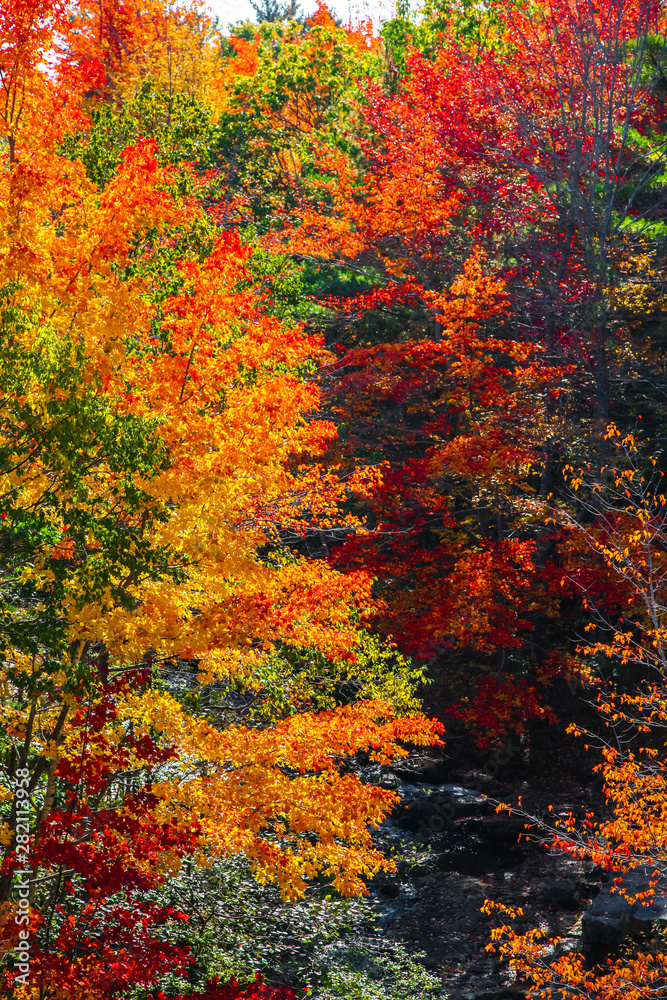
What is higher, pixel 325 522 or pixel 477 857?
pixel 325 522

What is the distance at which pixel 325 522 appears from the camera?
14.0m

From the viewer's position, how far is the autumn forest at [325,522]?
707 centimetres

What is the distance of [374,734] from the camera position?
960 cm

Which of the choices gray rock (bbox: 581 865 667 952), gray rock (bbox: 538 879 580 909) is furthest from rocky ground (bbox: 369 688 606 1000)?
gray rock (bbox: 581 865 667 952)

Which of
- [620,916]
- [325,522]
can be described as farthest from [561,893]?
[325,522]

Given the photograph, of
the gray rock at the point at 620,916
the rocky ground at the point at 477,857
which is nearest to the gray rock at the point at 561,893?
the rocky ground at the point at 477,857

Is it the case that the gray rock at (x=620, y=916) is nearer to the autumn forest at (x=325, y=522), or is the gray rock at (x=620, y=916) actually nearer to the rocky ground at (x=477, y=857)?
the autumn forest at (x=325, y=522)

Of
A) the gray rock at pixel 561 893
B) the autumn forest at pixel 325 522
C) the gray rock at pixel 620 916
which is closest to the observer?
the autumn forest at pixel 325 522

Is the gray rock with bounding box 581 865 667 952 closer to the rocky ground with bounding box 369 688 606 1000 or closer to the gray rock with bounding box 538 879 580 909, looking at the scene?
the rocky ground with bounding box 369 688 606 1000

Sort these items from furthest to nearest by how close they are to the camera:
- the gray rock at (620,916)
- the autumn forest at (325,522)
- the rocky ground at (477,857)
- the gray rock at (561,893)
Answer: the gray rock at (561,893) < the rocky ground at (477,857) < the gray rock at (620,916) < the autumn forest at (325,522)

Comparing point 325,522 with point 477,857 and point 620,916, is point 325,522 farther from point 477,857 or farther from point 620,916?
point 620,916

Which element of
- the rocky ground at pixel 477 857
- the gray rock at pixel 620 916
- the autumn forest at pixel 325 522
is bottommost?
the rocky ground at pixel 477 857

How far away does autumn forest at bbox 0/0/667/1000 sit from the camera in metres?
7.07

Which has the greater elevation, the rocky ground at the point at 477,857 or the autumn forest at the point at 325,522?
the autumn forest at the point at 325,522
